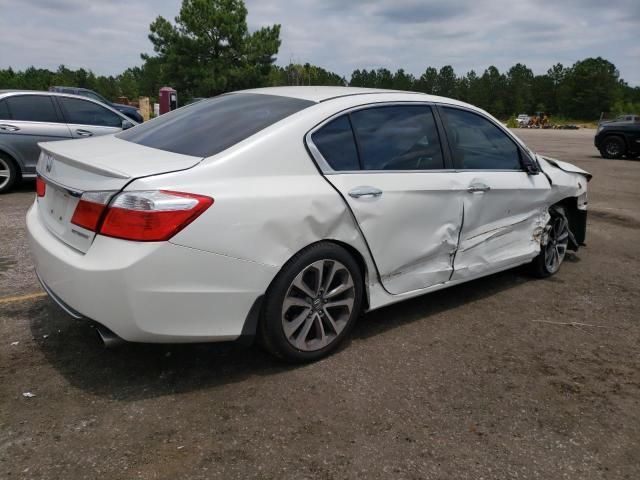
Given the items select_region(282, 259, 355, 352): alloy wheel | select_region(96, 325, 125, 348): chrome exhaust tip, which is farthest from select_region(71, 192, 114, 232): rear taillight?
select_region(282, 259, 355, 352): alloy wheel

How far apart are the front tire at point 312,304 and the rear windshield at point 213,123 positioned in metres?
0.77

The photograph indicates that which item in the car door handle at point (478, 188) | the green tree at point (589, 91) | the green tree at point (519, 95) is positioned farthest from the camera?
the green tree at point (519, 95)

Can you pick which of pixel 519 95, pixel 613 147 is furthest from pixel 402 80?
pixel 613 147

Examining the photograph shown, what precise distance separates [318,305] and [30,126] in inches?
273

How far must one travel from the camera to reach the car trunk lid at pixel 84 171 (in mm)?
2756

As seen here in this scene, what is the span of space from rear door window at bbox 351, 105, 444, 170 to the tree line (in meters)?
12.5

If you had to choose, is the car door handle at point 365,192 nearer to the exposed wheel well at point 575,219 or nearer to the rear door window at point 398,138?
the rear door window at point 398,138

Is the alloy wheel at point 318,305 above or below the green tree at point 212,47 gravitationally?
below

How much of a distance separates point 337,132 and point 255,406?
1615 mm

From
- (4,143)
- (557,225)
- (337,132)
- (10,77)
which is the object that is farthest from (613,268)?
(10,77)

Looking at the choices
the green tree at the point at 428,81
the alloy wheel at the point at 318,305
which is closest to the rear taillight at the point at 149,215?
the alloy wheel at the point at 318,305

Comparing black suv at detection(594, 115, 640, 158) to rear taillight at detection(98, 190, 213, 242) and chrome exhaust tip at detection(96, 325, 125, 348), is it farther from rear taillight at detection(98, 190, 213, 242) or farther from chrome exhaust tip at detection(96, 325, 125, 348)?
chrome exhaust tip at detection(96, 325, 125, 348)

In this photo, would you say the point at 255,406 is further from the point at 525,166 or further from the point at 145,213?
the point at 525,166

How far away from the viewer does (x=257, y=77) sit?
5100 centimetres
